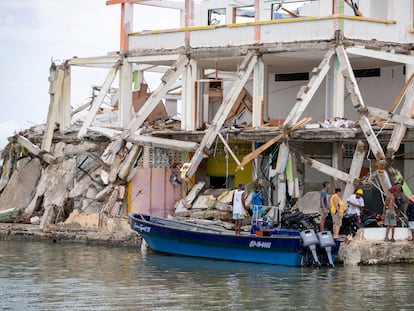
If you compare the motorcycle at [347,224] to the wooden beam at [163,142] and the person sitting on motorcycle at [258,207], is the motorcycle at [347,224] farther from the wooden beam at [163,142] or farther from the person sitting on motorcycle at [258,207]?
the wooden beam at [163,142]

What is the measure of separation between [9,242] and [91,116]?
525 cm

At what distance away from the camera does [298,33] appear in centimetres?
3384

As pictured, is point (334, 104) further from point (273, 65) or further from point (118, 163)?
point (118, 163)

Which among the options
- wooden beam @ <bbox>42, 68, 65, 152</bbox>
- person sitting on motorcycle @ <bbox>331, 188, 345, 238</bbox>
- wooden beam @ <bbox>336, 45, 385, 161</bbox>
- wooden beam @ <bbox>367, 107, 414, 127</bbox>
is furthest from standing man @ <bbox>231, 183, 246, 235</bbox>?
wooden beam @ <bbox>42, 68, 65, 152</bbox>

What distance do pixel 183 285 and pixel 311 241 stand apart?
13.8 feet

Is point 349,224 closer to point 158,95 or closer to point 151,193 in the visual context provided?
point 151,193

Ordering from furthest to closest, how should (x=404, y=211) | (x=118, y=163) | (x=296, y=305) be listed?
(x=118, y=163), (x=404, y=211), (x=296, y=305)

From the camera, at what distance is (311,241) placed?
2739 cm

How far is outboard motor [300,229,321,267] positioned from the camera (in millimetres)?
27375

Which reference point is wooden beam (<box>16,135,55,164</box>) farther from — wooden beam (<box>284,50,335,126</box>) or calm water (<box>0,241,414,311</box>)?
wooden beam (<box>284,50,335,126</box>)

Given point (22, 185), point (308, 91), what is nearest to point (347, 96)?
point (308, 91)

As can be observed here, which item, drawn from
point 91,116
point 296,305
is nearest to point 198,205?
point 91,116

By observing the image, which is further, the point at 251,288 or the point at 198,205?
the point at 198,205

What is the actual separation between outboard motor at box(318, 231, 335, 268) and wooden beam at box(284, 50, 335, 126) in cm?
532
